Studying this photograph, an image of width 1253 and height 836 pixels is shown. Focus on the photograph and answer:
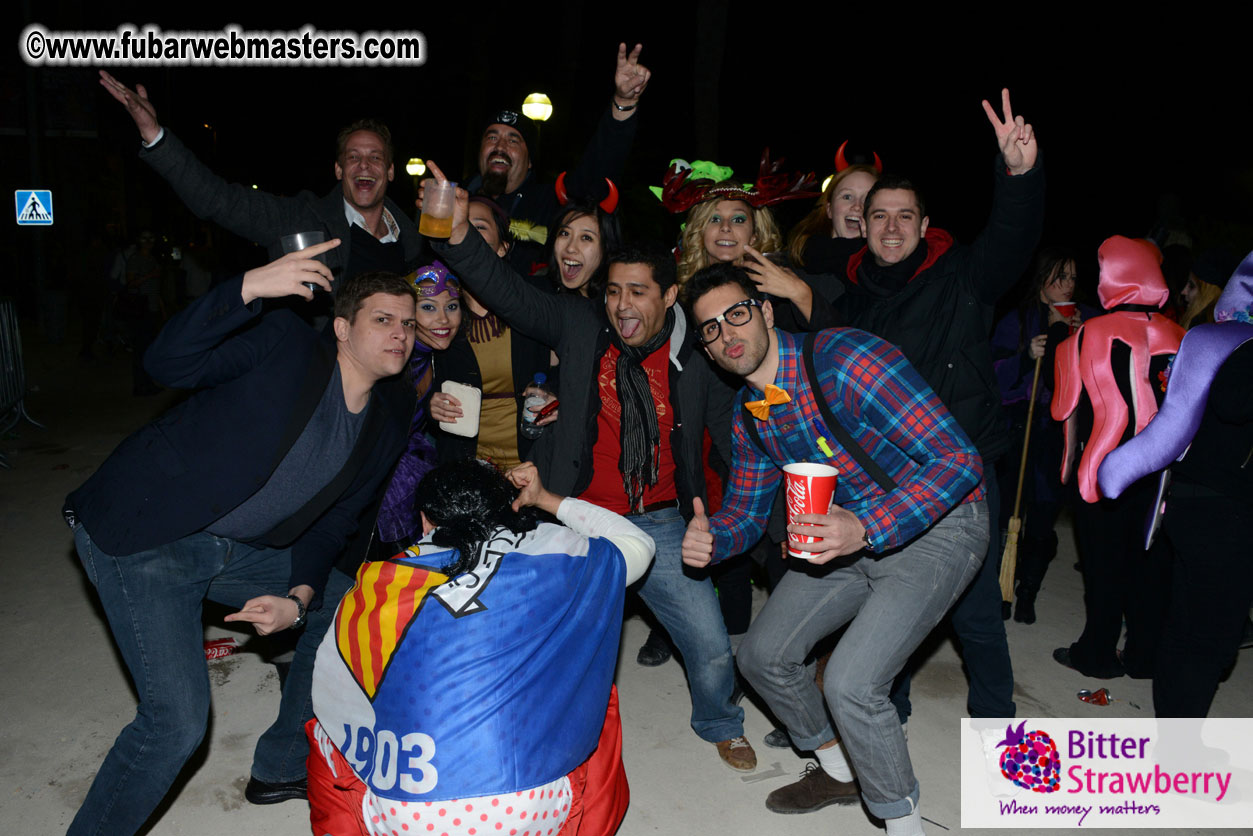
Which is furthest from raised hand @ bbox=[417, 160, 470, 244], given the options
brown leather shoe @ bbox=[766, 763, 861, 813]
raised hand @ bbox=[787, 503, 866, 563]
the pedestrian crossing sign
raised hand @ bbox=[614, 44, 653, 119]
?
the pedestrian crossing sign

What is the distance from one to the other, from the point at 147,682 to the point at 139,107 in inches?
111

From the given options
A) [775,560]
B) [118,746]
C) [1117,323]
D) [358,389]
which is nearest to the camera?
[118,746]

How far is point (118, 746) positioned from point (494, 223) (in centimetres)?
283

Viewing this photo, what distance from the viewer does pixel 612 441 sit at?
3871mm

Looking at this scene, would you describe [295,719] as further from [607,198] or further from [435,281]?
[607,198]

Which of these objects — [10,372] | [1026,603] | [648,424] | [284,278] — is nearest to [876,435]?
[648,424]

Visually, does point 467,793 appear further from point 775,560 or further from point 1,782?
point 1,782

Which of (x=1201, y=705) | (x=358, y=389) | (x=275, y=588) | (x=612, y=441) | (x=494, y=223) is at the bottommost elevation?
(x=1201, y=705)

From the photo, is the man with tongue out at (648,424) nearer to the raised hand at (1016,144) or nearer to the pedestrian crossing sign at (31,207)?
the raised hand at (1016,144)

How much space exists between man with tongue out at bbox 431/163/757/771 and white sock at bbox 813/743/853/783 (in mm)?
419

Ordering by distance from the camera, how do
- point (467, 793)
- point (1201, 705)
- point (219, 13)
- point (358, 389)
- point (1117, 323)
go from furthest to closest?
point (219, 13)
point (1117, 323)
point (1201, 705)
point (358, 389)
point (467, 793)

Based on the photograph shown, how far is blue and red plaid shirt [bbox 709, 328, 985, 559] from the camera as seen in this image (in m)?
2.80

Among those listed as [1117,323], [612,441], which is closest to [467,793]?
[612,441]

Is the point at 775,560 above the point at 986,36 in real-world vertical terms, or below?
below
